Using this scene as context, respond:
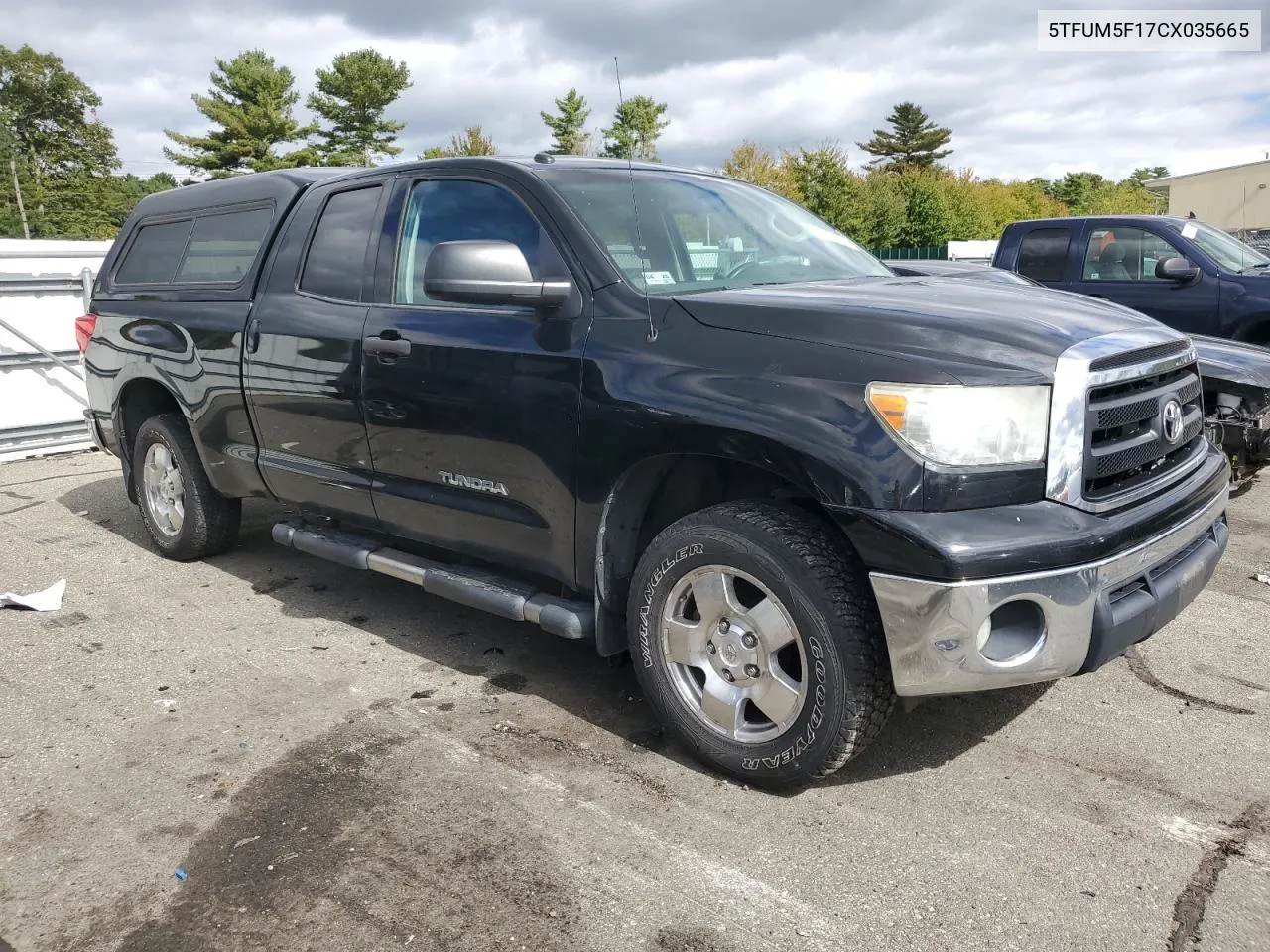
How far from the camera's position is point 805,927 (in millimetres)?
2490

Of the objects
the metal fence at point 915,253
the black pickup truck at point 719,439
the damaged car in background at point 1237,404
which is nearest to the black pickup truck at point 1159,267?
the damaged car in background at point 1237,404

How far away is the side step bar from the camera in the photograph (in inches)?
139

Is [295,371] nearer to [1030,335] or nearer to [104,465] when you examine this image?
[1030,335]

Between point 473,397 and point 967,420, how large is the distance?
1.74m

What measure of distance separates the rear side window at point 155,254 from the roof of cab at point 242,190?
101 mm

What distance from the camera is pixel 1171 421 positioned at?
3.16m

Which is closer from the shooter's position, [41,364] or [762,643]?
[762,643]

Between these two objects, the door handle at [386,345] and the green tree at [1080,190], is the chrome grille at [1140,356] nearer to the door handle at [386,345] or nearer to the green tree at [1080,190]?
the door handle at [386,345]

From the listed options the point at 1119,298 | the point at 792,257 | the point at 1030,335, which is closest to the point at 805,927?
the point at 1030,335

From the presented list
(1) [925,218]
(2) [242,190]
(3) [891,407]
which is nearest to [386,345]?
(2) [242,190]

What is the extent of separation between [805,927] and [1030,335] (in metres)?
1.66

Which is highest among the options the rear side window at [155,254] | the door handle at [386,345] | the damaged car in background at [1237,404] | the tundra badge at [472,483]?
the rear side window at [155,254]

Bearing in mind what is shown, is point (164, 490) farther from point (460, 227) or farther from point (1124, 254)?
point (1124, 254)

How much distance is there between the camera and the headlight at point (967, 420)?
2660mm
